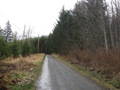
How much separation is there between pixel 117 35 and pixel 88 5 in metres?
5.89

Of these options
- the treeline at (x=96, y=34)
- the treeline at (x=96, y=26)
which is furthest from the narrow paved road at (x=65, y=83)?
the treeline at (x=96, y=26)

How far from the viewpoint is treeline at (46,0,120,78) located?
1121 cm

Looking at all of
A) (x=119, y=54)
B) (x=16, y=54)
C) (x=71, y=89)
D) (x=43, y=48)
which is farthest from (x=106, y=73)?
(x=43, y=48)

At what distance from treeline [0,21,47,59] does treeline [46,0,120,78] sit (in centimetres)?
943

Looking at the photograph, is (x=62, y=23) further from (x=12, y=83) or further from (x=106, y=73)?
(x=12, y=83)

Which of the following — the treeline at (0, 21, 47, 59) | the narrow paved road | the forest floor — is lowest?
the narrow paved road

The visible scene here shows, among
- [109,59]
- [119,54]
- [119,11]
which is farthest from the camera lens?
[119,11]

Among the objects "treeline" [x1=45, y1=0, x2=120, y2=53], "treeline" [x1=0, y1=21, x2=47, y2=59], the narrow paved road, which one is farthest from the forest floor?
"treeline" [x1=45, y1=0, x2=120, y2=53]

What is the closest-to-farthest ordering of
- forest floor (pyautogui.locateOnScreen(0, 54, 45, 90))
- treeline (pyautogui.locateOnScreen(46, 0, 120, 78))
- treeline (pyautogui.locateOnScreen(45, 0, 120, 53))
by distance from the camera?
1. forest floor (pyautogui.locateOnScreen(0, 54, 45, 90))
2. treeline (pyautogui.locateOnScreen(46, 0, 120, 78))
3. treeline (pyautogui.locateOnScreen(45, 0, 120, 53))

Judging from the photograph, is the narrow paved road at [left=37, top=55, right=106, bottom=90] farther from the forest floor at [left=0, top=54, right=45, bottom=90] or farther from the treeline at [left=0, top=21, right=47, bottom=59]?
the treeline at [left=0, top=21, right=47, bottom=59]

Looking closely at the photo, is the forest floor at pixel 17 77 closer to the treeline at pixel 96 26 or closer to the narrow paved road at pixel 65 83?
the narrow paved road at pixel 65 83

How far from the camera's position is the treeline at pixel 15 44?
688 inches

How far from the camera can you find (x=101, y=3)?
Answer: 17.4m

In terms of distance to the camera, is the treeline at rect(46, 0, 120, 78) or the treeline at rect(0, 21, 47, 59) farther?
the treeline at rect(0, 21, 47, 59)
